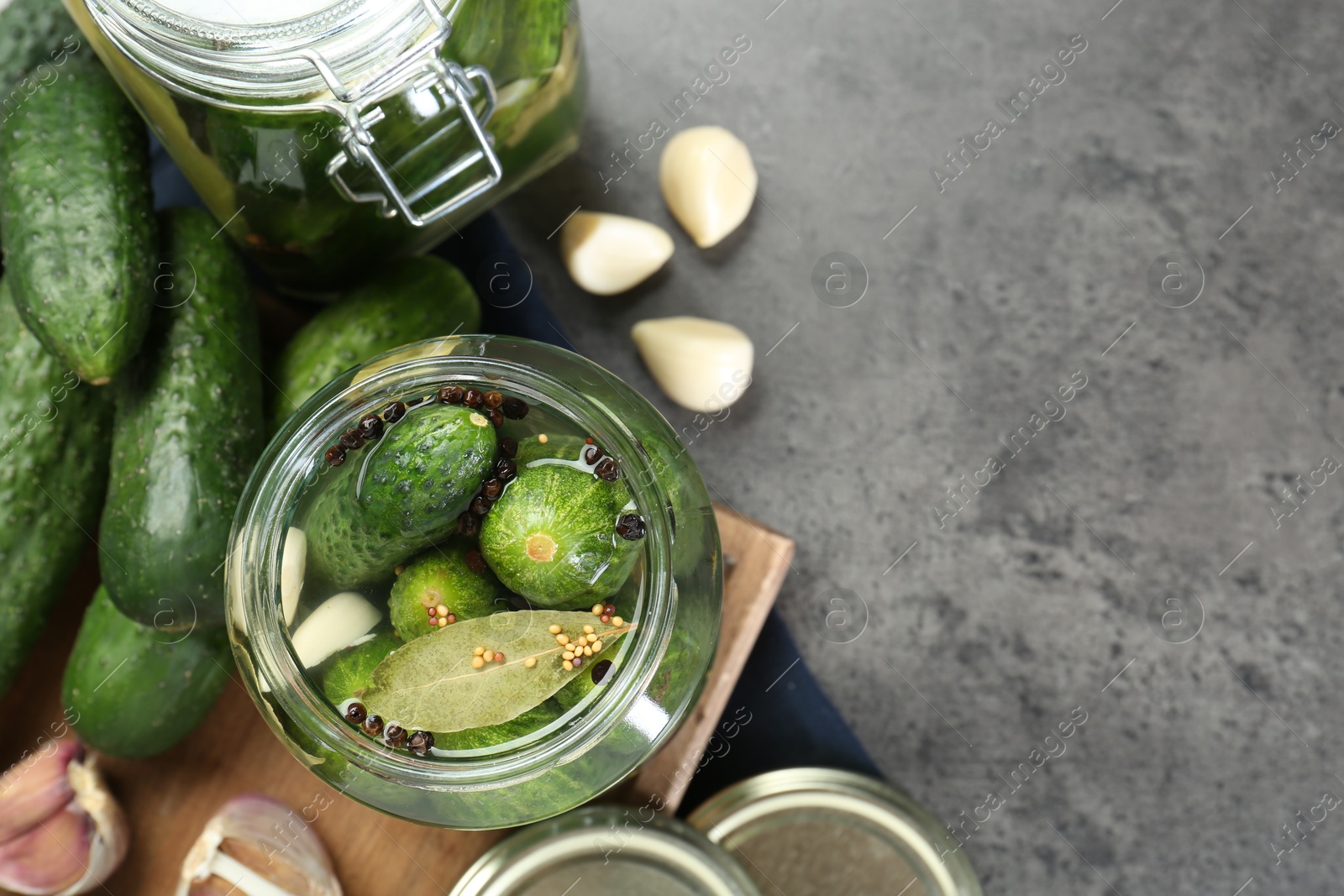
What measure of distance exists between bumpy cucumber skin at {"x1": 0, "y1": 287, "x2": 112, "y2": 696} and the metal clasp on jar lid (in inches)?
11.5

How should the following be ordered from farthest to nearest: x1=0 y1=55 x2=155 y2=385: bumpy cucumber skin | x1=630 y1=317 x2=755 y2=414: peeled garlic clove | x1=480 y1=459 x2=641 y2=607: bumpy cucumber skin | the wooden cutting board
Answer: x1=630 y1=317 x2=755 y2=414: peeled garlic clove, the wooden cutting board, x1=0 y1=55 x2=155 y2=385: bumpy cucumber skin, x1=480 y1=459 x2=641 y2=607: bumpy cucumber skin

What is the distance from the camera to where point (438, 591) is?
60 centimetres

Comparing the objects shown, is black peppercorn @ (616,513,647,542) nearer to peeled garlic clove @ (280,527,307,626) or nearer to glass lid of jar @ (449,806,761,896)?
peeled garlic clove @ (280,527,307,626)

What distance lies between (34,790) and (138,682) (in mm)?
141

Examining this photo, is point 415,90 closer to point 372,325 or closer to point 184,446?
point 372,325

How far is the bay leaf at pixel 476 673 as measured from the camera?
1.91ft

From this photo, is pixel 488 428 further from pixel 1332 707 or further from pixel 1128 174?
pixel 1332 707

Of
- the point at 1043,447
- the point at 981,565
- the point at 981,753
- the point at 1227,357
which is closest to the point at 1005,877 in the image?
the point at 981,753

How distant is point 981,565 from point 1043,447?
131mm

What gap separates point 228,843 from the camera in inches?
32.6

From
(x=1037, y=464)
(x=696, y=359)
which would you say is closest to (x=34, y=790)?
(x=696, y=359)

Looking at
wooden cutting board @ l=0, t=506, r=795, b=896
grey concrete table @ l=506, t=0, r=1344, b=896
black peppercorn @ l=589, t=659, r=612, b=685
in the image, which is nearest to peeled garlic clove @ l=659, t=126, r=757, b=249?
grey concrete table @ l=506, t=0, r=1344, b=896

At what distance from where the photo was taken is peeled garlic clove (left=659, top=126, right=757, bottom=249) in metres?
0.98

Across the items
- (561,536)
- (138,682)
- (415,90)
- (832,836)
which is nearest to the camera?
(561,536)
